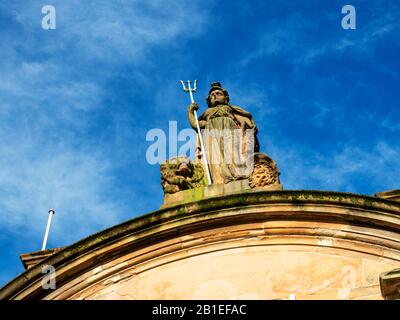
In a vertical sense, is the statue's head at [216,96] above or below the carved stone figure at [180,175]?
above

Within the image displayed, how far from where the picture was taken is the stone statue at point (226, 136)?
15344 mm

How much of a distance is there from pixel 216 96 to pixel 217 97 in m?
0.03

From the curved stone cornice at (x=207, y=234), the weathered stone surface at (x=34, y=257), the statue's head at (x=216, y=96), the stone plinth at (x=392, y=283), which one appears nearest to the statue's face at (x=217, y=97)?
the statue's head at (x=216, y=96)

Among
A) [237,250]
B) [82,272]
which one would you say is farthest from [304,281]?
[82,272]

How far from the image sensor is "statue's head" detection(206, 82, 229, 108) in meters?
16.5

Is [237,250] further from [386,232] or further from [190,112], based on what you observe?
[190,112]

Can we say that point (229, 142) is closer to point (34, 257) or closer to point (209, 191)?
point (209, 191)

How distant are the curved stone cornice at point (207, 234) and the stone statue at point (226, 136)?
1.08 m

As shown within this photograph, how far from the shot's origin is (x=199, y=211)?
14234mm

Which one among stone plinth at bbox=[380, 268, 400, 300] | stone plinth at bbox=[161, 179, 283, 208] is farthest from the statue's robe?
stone plinth at bbox=[380, 268, 400, 300]

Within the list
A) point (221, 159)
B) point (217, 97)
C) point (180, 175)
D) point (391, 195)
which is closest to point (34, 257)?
point (180, 175)

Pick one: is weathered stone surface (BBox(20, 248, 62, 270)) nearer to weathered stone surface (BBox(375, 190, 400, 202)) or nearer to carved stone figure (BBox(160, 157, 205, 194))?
carved stone figure (BBox(160, 157, 205, 194))

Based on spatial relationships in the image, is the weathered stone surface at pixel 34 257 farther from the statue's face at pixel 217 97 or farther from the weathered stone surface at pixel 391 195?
the weathered stone surface at pixel 391 195
